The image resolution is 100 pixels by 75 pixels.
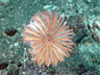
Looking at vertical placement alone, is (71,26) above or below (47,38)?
above

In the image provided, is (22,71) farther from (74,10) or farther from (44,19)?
(74,10)

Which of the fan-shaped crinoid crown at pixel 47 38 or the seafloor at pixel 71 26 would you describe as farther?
the seafloor at pixel 71 26

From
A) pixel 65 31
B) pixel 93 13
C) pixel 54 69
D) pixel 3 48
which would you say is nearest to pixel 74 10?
pixel 93 13

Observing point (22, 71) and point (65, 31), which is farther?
point (22, 71)

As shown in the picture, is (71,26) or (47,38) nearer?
(47,38)
